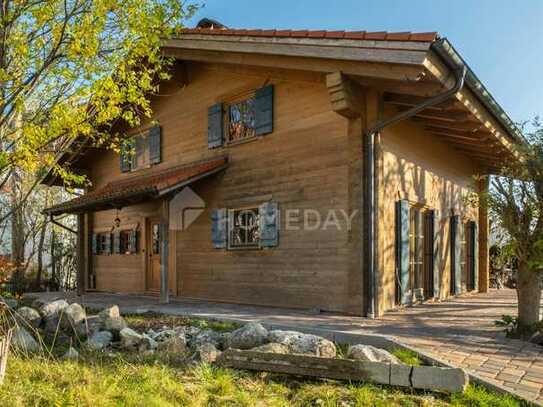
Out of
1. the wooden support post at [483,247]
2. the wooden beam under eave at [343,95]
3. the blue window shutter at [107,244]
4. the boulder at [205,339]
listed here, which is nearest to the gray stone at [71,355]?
the boulder at [205,339]

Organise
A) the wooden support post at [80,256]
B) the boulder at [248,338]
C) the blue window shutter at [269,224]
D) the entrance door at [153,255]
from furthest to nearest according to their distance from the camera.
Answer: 1. the wooden support post at [80,256]
2. the entrance door at [153,255]
3. the blue window shutter at [269,224]
4. the boulder at [248,338]

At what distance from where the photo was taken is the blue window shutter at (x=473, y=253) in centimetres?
1092

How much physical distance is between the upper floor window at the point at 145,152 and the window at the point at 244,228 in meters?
3.09

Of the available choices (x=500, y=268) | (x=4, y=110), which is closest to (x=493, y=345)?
(x=4, y=110)

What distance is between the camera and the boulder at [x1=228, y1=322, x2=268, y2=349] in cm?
463

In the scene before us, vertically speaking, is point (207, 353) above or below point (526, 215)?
below

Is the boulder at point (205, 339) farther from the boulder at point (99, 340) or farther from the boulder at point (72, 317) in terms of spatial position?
the boulder at point (72, 317)

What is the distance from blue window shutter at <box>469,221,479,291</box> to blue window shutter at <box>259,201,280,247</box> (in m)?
5.57

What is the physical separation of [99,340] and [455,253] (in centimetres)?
729

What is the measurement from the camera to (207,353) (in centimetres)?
431

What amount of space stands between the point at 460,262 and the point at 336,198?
14.6ft

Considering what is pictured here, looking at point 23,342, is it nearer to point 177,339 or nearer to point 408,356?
point 177,339

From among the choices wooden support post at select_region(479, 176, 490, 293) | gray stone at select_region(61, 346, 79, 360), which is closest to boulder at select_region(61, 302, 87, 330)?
gray stone at select_region(61, 346, 79, 360)

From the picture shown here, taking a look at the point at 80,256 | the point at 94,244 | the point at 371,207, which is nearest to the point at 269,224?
the point at 371,207
